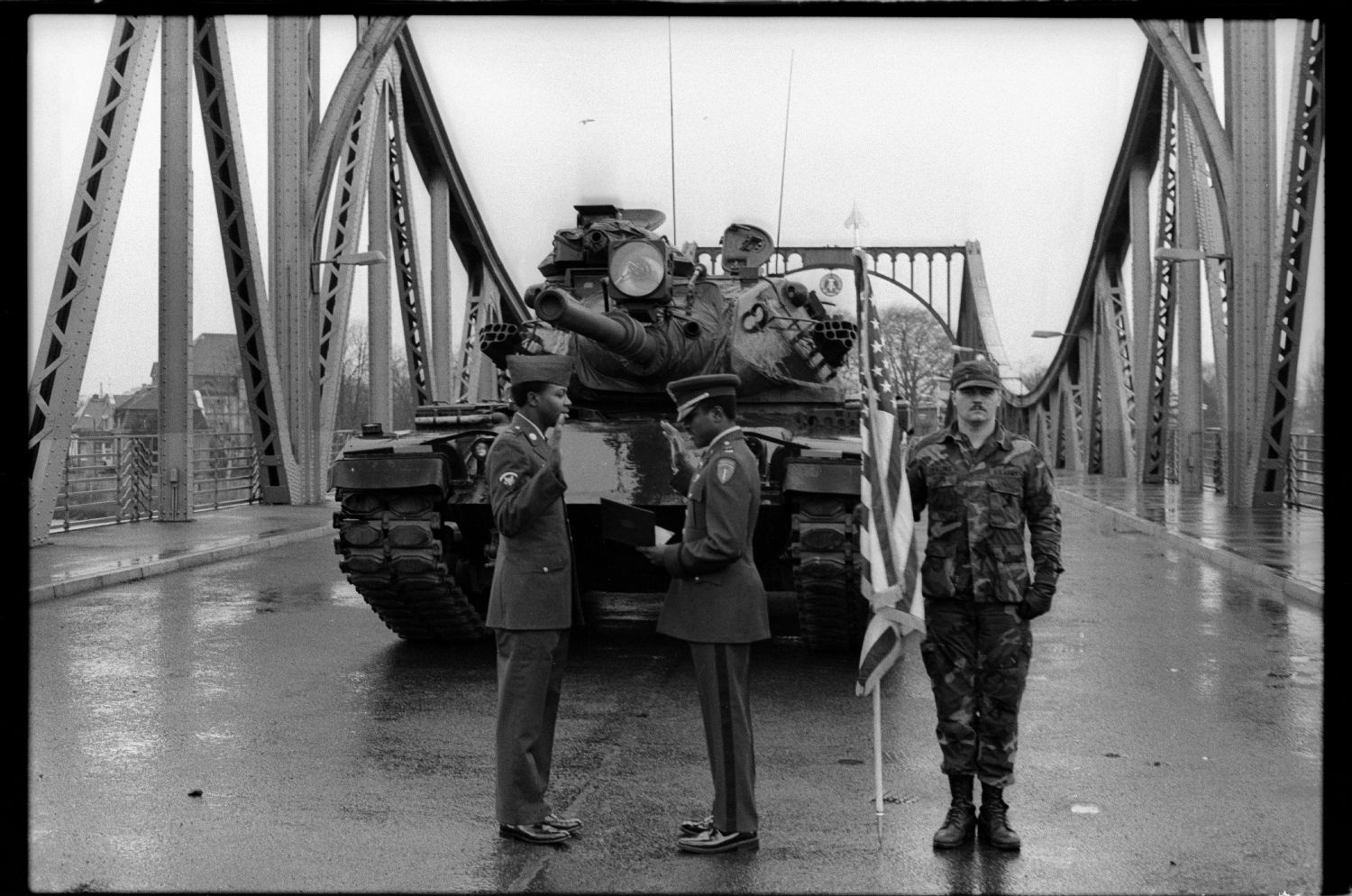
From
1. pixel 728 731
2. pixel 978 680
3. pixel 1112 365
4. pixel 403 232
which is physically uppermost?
pixel 403 232

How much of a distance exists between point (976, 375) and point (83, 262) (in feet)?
40.9

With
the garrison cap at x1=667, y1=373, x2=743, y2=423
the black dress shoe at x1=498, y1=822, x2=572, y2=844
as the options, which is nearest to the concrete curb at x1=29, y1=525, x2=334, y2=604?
the black dress shoe at x1=498, y1=822, x2=572, y2=844

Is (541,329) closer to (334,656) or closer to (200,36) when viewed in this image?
(334,656)

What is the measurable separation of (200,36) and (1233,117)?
14.2m

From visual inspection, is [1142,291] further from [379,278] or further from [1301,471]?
[379,278]

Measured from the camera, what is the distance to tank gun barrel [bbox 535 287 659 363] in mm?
7859

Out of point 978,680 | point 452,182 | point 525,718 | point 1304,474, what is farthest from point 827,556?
point 452,182

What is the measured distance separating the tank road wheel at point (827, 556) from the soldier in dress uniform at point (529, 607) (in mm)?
2895

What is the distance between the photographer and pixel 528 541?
561 centimetres

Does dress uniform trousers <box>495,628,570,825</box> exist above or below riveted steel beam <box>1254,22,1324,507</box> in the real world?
below

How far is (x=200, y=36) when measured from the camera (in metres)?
20.1

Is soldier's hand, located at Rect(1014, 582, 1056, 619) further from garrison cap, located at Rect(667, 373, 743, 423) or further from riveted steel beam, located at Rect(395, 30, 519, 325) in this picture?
riveted steel beam, located at Rect(395, 30, 519, 325)

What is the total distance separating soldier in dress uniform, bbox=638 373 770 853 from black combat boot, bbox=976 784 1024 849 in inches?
32.1
